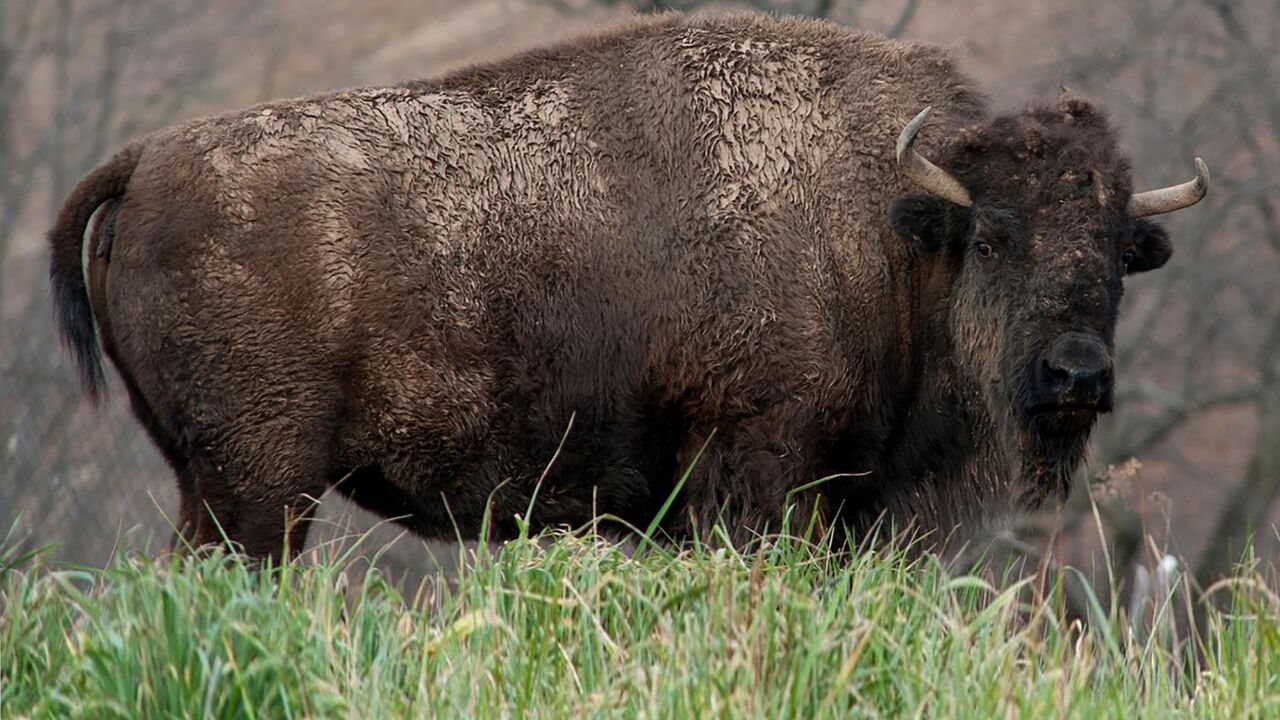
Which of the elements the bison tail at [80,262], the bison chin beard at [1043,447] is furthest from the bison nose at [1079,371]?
the bison tail at [80,262]

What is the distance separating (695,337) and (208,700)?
105 inches

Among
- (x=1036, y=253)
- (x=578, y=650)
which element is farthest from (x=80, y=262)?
(x=1036, y=253)

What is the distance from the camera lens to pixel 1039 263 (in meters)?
5.98

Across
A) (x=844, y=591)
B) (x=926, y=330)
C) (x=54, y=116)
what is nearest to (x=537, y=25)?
(x=54, y=116)

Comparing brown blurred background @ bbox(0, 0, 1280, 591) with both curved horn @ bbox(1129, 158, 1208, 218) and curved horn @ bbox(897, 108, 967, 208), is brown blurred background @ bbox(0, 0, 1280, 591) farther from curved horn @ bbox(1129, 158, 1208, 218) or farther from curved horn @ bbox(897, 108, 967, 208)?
curved horn @ bbox(1129, 158, 1208, 218)

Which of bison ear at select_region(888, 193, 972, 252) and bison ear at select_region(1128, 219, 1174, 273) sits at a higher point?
bison ear at select_region(888, 193, 972, 252)

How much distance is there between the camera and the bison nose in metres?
5.68

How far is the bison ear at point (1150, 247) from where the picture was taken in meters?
6.29

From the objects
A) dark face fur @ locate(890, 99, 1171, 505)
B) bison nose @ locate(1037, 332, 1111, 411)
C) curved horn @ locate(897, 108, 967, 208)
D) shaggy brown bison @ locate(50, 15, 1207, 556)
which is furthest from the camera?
curved horn @ locate(897, 108, 967, 208)

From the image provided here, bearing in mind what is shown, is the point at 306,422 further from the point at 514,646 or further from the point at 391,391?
the point at 514,646

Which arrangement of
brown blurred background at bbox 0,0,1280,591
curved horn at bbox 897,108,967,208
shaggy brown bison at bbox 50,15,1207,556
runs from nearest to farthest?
shaggy brown bison at bbox 50,15,1207,556, curved horn at bbox 897,108,967,208, brown blurred background at bbox 0,0,1280,591

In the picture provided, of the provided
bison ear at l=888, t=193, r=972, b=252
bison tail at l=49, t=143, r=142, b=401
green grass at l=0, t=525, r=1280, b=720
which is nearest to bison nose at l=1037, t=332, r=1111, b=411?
bison ear at l=888, t=193, r=972, b=252

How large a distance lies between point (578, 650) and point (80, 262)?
2.83 meters

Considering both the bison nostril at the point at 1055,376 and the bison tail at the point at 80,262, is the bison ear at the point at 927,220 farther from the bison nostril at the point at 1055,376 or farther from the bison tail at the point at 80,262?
the bison tail at the point at 80,262
